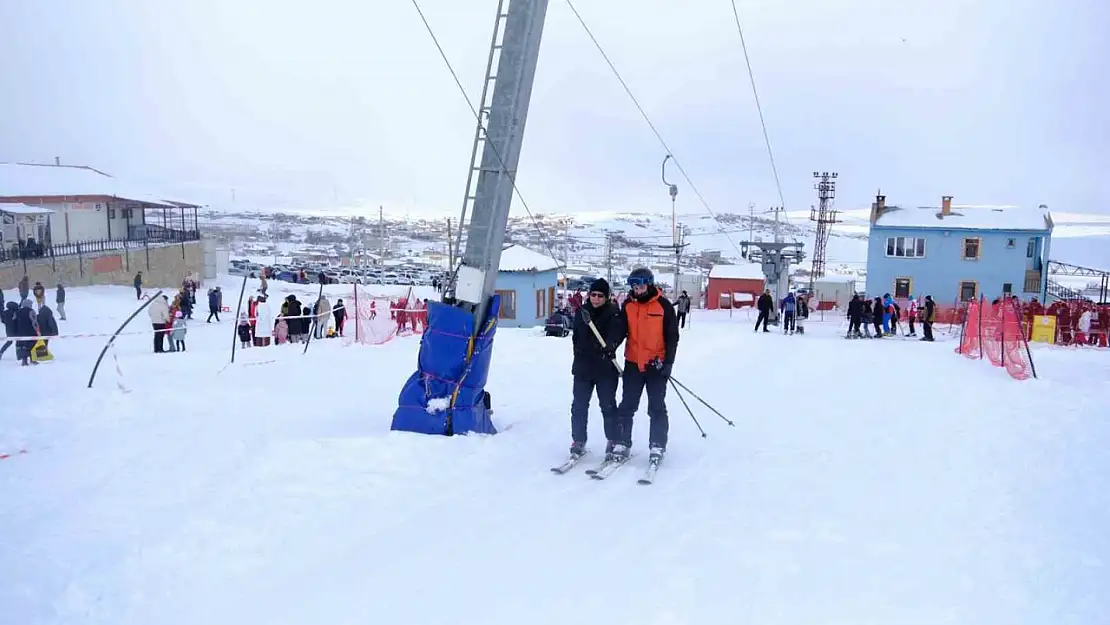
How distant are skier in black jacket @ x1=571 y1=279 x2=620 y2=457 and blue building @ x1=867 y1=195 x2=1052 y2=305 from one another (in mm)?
43780

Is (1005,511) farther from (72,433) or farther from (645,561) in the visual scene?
(72,433)

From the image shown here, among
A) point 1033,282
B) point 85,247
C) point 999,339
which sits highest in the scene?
point 85,247

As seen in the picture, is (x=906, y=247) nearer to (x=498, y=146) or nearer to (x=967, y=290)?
(x=967, y=290)

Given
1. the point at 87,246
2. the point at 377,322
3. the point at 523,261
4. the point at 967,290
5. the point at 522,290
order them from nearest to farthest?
the point at 377,322 < the point at 522,290 < the point at 523,261 < the point at 87,246 < the point at 967,290

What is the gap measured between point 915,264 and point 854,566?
47536mm

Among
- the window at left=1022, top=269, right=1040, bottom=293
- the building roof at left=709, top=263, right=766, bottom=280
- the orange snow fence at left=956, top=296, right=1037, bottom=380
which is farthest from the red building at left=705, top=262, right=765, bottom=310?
the orange snow fence at left=956, top=296, right=1037, bottom=380

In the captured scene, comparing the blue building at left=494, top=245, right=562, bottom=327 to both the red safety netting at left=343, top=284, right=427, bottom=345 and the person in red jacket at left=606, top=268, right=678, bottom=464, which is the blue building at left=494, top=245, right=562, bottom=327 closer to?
the red safety netting at left=343, top=284, right=427, bottom=345

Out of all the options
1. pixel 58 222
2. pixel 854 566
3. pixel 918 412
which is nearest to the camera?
pixel 854 566

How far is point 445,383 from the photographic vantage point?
6.90 meters

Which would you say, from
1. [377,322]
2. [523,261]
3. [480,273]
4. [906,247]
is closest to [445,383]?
[480,273]

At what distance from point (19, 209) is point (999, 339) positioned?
1566 inches

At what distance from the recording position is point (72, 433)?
7105 millimetres

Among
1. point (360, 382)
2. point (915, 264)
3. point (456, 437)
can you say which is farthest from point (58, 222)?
point (915, 264)

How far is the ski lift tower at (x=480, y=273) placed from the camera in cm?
688
